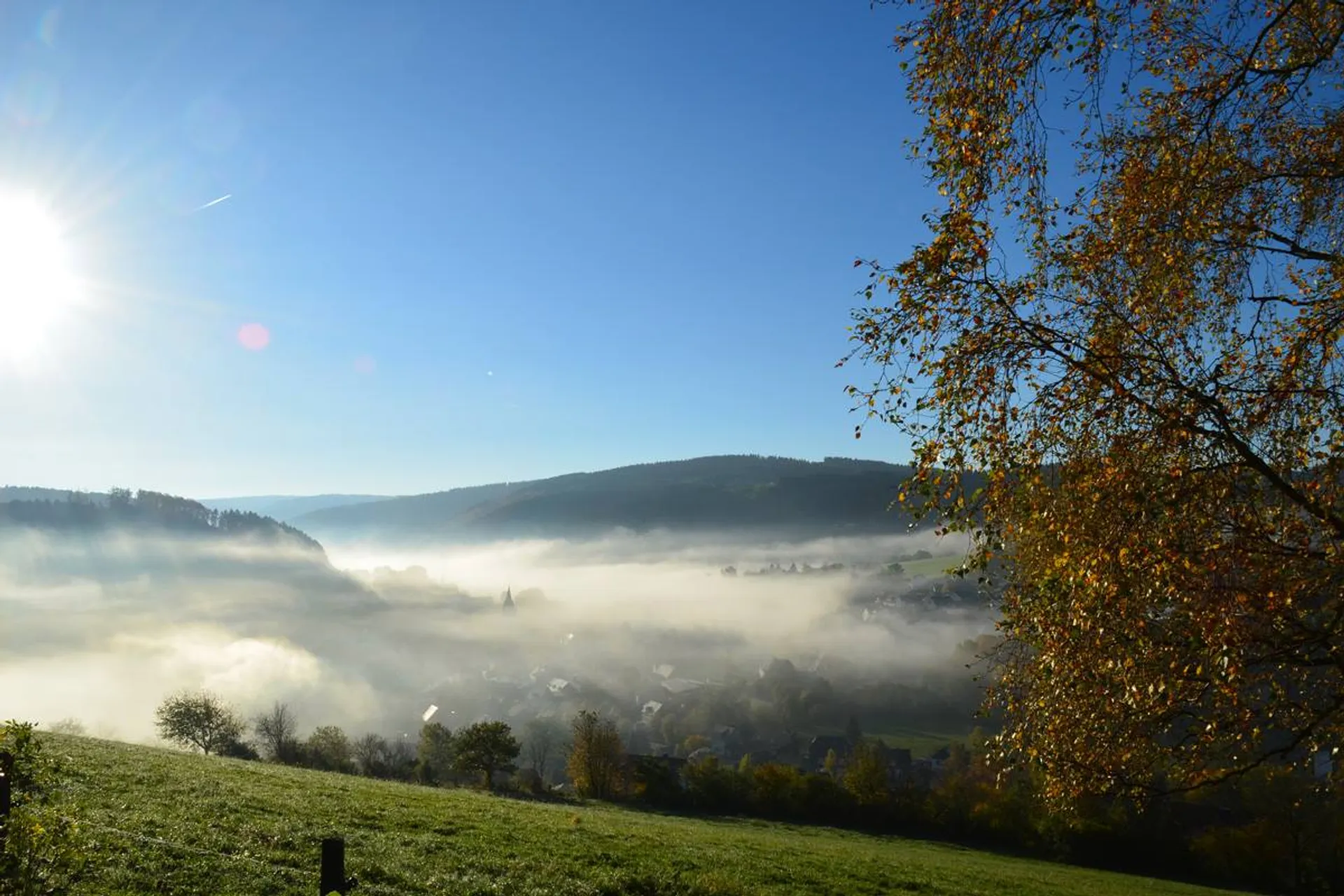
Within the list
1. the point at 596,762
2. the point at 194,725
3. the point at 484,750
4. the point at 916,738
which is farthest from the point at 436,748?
the point at 916,738

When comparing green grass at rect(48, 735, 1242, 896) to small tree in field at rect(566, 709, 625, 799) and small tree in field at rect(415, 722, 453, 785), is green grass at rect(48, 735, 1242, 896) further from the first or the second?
small tree in field at rect(415, 722, 453, 785)

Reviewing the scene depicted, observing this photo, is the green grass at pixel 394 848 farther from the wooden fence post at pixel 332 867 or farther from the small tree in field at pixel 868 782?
the small tree in field at pixel 868 782

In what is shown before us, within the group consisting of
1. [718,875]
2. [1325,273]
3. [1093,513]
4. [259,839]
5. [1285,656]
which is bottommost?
[718,875]

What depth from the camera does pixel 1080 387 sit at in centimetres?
725

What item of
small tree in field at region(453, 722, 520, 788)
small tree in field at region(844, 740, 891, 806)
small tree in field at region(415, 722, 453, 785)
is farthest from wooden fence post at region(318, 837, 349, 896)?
small tree in field at region(415, 722, 453, 785)

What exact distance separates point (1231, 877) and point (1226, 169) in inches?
2280

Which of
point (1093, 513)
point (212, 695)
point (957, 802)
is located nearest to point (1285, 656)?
point (1093, 513)

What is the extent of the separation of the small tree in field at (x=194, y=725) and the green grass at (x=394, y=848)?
32.5 meters

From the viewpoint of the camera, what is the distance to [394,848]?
16.9 metres

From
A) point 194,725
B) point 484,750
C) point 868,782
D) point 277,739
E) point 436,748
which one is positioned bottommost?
point 436,748

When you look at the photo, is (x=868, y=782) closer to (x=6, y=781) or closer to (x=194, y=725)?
(x=194, y=725)

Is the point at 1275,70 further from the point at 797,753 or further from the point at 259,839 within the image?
the point at 797,753

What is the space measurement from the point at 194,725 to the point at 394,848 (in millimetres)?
54705

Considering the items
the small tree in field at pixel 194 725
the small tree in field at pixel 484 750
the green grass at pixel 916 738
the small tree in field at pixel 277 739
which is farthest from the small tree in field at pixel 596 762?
the green grass at pixel 916 738
